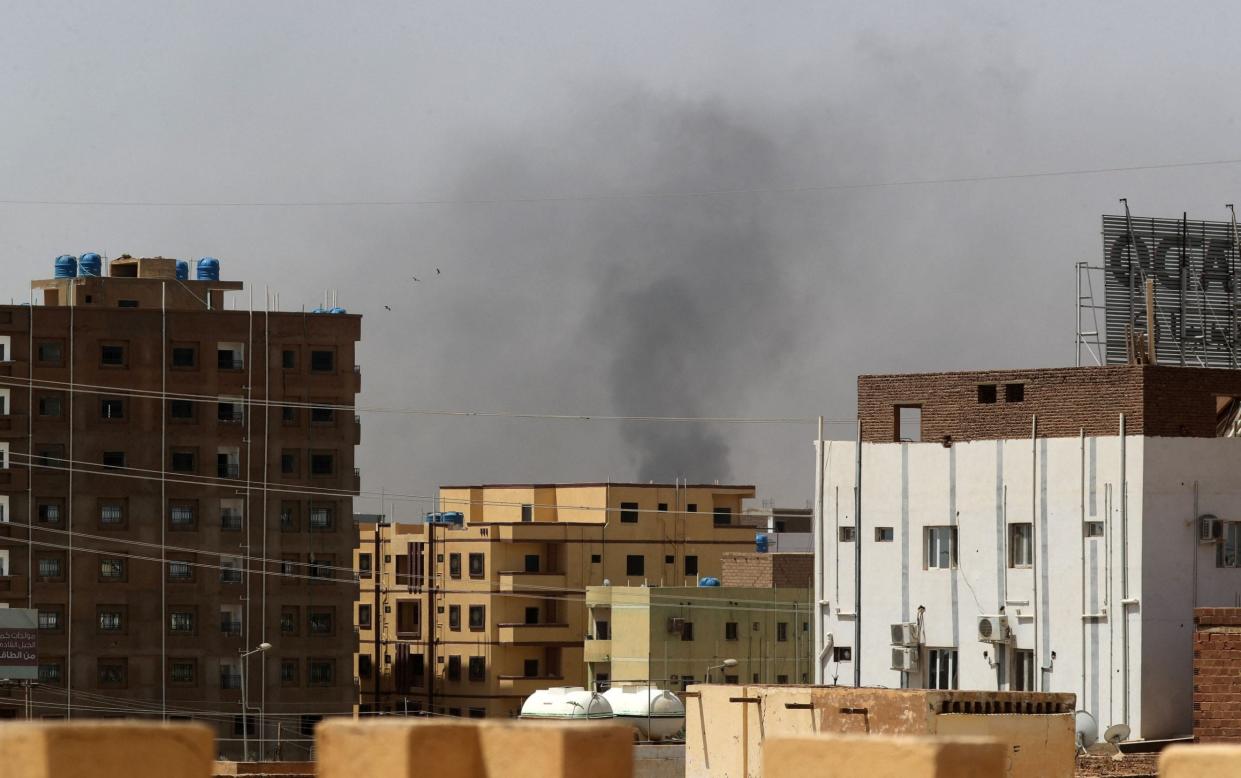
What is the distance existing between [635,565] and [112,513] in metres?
33.4

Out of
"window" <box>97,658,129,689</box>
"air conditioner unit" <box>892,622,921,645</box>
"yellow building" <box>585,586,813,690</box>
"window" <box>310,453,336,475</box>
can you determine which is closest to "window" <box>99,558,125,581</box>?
"window" <box>97,658,129,689</box>

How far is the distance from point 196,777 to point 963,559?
157 ft

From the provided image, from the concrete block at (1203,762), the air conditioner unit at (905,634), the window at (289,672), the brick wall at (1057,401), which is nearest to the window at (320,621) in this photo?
the window at (289,672)

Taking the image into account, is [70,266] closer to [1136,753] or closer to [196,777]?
[1136,753]

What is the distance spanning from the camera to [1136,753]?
4644 cm

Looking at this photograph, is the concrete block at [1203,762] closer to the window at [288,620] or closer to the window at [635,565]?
the window at [288,620]

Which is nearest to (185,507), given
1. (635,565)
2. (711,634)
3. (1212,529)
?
(711,634)

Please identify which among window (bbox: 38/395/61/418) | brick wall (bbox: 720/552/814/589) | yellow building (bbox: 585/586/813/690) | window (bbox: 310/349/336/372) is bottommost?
yellow building (bbox: 585/586/813/690)

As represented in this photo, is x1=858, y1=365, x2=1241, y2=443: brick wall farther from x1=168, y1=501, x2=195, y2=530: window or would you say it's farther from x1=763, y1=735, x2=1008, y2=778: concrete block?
x1=168, y1=501, x2=195, y2=530: window

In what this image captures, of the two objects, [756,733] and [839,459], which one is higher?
[839,459]

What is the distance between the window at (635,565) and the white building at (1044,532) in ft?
212

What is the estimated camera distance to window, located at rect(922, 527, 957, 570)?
2126 inches

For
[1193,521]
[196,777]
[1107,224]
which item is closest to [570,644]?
[1107,224]

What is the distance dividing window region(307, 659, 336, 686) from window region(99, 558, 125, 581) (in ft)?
32.9
